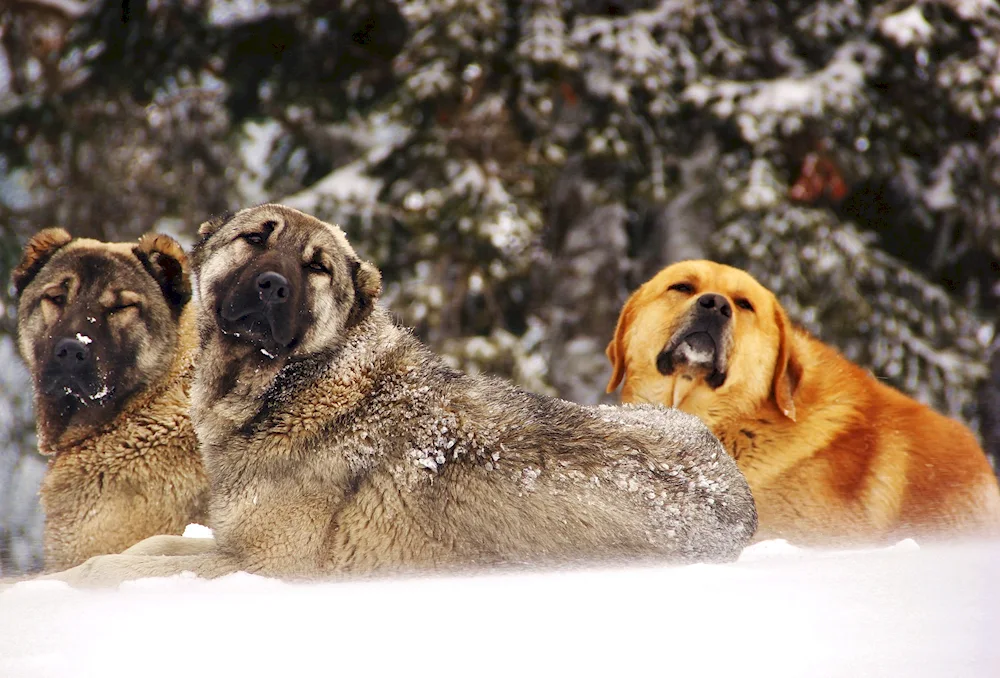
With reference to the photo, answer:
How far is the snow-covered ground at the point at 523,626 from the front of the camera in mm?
2322

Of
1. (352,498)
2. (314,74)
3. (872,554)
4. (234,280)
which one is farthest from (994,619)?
(314,74)

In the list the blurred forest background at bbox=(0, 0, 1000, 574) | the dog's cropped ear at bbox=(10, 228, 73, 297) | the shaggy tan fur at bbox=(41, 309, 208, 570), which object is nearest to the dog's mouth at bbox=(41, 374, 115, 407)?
the shaggy tan fur at bbox=(41, 309, 208, 570)

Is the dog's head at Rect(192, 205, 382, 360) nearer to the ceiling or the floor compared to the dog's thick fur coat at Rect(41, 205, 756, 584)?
nearer to the ceiling

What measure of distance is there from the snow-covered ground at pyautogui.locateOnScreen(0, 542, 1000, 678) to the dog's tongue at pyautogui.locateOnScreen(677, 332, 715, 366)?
87 cm

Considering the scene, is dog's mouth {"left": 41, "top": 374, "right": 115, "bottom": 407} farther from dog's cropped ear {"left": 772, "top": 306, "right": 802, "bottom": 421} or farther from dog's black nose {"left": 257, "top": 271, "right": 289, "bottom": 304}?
dog's cropped ear {"left": 772, "top": 306, "right": 802, "bottom": 421}

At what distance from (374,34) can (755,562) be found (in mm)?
5577

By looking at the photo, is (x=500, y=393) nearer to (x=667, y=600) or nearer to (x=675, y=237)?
(x=667, y=600)

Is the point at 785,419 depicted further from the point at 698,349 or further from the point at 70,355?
the point at 70,355

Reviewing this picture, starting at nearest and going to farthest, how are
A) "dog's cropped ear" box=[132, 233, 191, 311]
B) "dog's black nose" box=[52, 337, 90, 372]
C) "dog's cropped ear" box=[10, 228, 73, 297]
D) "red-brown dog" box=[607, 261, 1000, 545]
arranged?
1. "dog's black nose" box=[52, 337, 90, 372]
2. "dog's cropped ear" box=[132, 233, 191, 311]
3. "dog's cropped ear" box=[10, 228, 73, 297]
4. "red-brown dog" box=[607, 261, 1000, 545]

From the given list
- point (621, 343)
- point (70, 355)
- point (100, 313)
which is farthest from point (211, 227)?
point (621, 343)

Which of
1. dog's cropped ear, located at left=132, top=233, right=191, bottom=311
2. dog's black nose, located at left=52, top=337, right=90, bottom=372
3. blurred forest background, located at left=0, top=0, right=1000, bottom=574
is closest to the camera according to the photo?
dog's black nose, located at left=52, top=337, right=90, bottom=372

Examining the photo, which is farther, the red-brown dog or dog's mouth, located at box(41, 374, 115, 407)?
the red-brown dog

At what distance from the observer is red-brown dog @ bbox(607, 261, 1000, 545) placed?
361 cm

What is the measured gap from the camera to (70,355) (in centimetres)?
308
